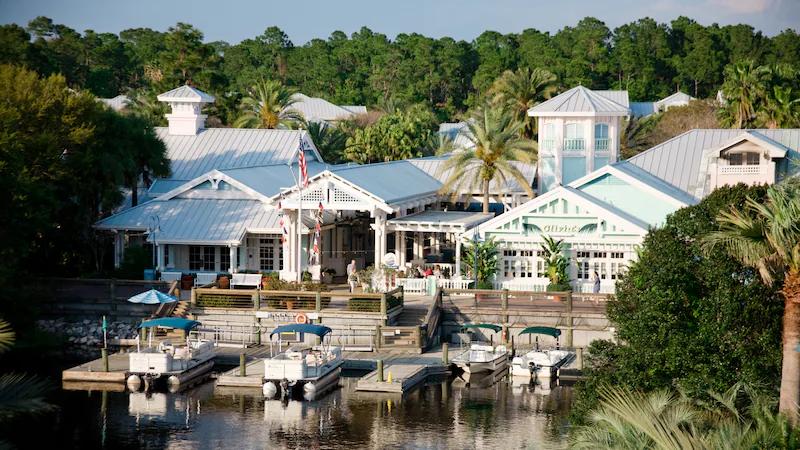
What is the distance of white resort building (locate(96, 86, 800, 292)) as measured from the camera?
52438mm

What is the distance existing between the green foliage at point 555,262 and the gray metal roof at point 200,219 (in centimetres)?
1123

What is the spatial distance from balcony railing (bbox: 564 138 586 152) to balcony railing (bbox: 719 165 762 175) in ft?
25.8

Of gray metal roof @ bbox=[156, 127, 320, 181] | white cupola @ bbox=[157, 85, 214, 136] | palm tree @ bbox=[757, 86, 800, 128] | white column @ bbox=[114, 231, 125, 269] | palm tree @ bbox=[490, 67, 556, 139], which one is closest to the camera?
white column @ bbox=[114, 231, 125, 269]

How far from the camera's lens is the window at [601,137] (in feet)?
204

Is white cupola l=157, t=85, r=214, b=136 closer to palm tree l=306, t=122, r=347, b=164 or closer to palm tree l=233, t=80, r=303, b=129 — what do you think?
palm tree l=306, t=122, r=347, b=164

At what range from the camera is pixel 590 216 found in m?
51.9

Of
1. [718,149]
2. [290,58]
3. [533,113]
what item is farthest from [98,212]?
[290,58]

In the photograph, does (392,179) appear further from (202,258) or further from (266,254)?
(202,258)

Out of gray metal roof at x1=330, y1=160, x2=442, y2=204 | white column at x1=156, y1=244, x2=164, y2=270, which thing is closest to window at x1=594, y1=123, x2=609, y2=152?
gray metal roof at x1=330, y1=160, x2=442, y2=204

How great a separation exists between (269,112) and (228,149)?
12.1 metres

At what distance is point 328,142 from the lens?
79.4 m

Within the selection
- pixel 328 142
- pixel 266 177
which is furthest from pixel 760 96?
pixel 266 177

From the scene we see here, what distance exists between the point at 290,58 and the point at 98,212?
122 meters

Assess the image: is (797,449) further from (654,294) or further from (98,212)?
(98,212)
